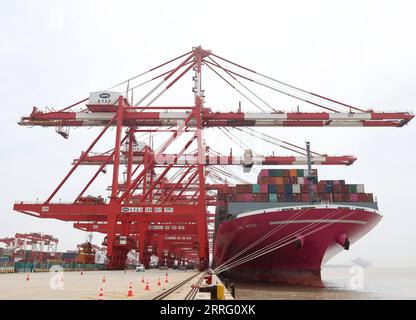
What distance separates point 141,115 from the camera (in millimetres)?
28766

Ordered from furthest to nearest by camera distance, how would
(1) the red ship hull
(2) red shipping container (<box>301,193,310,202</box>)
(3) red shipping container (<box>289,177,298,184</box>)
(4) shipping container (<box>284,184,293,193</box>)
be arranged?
(3) red shipping container (<box>289,177,298,184</box>)
(4) shipping container (<box>284,184,293,193</box>)
(2) red shipping container (<box>301,193,310,202</box>)
(1) the red ship hull

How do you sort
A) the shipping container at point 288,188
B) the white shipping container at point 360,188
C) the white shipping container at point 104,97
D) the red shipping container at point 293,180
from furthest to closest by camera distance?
the white shipping container at point 104,97, the red shipping container at point 293,180, the shipping container at point 288,188, the white shipping container at point 360,188

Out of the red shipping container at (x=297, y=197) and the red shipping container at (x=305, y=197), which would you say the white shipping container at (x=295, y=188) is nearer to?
the red shipping container at (x=297, y=197)

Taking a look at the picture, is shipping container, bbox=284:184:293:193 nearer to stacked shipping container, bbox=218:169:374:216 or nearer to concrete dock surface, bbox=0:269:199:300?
stacked shipping container, bbox=218:169:374:216

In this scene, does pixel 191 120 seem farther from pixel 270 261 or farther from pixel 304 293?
pixel 304 293

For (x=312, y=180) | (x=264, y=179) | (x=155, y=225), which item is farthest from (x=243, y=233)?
(x=155, y=225)

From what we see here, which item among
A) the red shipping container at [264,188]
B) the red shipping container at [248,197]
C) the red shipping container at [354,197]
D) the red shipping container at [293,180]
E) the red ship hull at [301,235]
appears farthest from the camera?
the red shipping container at [293,180]

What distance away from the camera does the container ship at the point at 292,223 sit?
19062 mm

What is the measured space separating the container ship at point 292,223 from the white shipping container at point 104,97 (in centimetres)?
1296

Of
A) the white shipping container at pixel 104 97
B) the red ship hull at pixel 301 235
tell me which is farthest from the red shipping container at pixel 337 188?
the white shipping container at pixel 104 97

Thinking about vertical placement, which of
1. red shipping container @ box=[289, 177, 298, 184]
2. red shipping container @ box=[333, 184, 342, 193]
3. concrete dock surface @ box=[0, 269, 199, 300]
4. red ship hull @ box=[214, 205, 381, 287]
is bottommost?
concrete dock surface @ box=[0, 269, 199, 300]

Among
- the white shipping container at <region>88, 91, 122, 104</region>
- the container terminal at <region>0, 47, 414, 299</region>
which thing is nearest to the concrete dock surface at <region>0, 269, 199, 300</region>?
the container terminal at <region>0, 47, 414, 299</region>

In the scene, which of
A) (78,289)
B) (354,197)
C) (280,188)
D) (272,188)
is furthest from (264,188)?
(78,289)

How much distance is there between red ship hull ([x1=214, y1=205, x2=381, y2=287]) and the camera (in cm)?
1894
